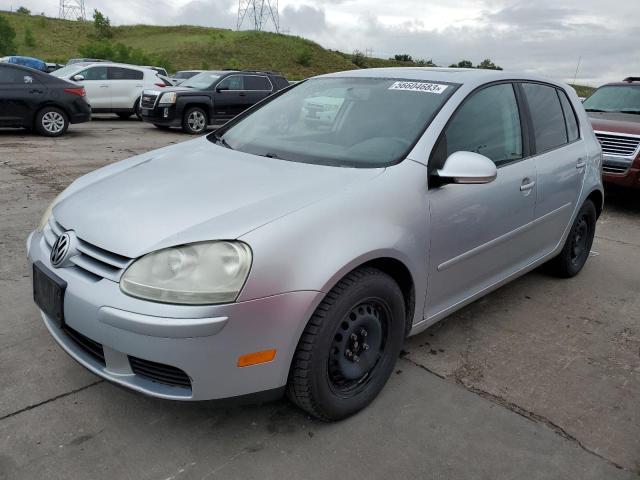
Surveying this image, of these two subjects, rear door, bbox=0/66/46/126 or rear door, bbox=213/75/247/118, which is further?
rear door, bbox=213/75/247/118

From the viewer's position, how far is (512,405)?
8.84 ft

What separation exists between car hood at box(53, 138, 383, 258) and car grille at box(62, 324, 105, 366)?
392 millimetres

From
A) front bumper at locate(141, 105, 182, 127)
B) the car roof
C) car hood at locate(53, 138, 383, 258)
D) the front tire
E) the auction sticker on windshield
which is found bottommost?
the front tire

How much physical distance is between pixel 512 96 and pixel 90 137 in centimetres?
988

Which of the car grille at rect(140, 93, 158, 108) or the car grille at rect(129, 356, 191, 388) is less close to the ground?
the car grille at rect(140, 93, 158, 108)

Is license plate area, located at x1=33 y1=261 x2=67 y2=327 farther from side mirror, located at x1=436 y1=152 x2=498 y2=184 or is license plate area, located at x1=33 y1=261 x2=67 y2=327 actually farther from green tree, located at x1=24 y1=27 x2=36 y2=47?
green tree, located at x1=24 y1=27 x2=36 y2=47

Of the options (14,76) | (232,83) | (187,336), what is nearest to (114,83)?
(232,83)

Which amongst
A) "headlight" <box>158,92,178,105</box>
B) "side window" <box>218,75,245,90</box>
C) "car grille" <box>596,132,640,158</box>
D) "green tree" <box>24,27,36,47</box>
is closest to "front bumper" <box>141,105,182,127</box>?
"headlight" <box>158,92,178,105</box>

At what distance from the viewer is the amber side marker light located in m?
2.05

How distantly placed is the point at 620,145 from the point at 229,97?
9.24 m

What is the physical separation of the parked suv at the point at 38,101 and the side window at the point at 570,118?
966 centimetres

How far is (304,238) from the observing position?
2.14 metres

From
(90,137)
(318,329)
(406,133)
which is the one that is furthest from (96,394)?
(90,137)

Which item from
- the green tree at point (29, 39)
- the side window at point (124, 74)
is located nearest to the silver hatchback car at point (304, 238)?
the side window at point (124, 74)
